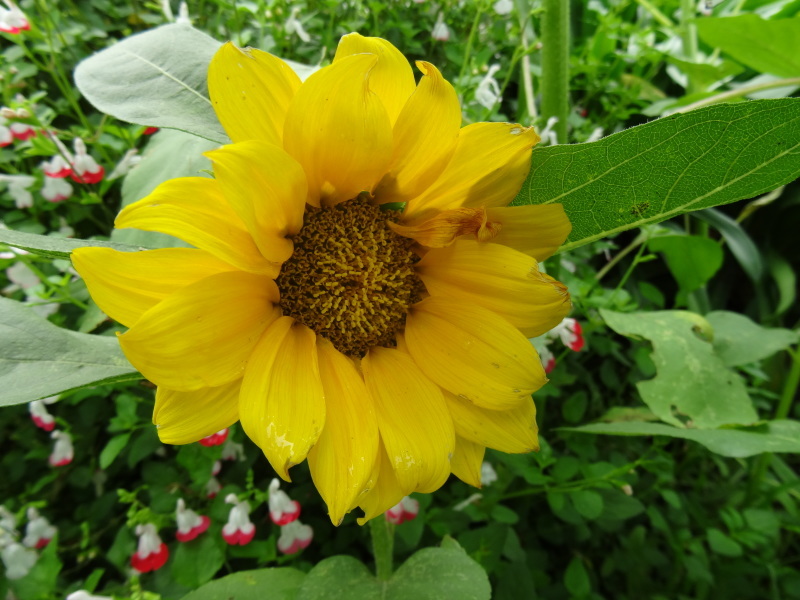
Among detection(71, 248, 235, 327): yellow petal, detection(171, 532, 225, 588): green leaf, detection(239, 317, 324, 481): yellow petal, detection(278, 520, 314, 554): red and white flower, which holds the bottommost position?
detection(278, 520, 314, 554): red and white flower

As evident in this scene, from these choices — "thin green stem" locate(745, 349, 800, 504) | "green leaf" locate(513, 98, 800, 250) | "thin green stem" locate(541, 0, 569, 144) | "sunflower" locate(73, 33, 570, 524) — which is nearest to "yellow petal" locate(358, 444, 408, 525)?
"sunflower" locate(73, 33, 570, 524)

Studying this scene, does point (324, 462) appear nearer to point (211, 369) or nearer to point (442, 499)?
point (211, 369)

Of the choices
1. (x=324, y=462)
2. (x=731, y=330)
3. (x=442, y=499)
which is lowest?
(x=442, y=499)

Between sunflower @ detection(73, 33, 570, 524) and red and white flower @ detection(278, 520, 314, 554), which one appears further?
red and white flower @ detection(278, 520, 314, 554)

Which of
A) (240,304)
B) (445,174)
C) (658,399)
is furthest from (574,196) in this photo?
(658,399)

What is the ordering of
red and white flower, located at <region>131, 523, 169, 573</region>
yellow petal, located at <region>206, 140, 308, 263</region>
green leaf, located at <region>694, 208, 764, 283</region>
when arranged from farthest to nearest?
1. green leaf, located at <region>694, 208, 764, 283</region>
2. red and white flower, located at <region>131, 523, 169, 573</region>
3. yellow petal, located at <region>206, 140, 308, 263</region>

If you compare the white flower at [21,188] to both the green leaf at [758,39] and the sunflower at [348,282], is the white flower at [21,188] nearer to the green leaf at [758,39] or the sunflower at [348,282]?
the sunflower at [348,282]

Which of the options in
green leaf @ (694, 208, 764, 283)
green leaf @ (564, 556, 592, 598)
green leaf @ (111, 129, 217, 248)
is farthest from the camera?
green leaf @ (694, 208, 764, 283)

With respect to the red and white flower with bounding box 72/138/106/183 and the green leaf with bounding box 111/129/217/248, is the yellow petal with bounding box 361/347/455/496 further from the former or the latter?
the red and white flower with bounding box 72/138/106/183
